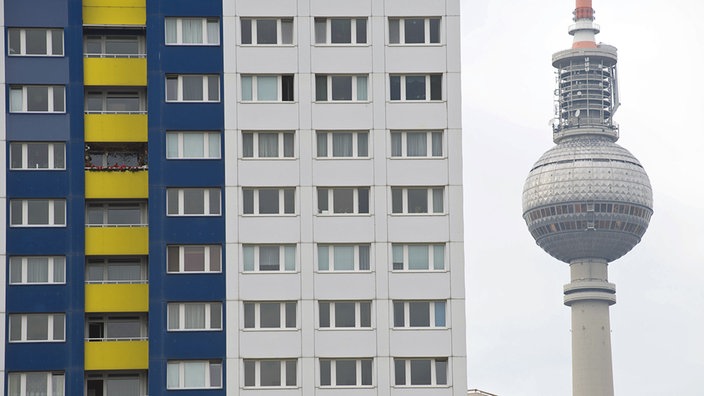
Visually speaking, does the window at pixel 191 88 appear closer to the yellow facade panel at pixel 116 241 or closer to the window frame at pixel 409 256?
the yellow facade panel at pixel 116 241

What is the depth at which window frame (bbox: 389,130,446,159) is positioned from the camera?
11275cm

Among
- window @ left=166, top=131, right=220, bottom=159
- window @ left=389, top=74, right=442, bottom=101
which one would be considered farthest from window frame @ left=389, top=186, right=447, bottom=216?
window @ left=166, top=131, right=220, bottom=159

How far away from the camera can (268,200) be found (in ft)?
367

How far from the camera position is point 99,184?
11112 centimetres

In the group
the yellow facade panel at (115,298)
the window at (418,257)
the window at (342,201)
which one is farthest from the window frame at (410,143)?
the yellow facade panel at (115,298)

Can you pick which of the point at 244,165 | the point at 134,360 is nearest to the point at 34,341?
the point at 134,360

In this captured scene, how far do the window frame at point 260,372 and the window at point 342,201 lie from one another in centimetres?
867

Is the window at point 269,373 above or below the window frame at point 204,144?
below

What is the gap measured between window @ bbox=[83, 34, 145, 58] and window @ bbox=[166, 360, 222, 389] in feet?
59.3

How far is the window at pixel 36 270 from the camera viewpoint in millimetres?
109250

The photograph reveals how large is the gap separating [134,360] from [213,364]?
4300 millimetres

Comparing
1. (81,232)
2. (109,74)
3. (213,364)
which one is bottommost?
(213,364)

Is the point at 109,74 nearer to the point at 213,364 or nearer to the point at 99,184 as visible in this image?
the point at 99,184

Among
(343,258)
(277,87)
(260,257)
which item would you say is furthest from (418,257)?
(277,87)
